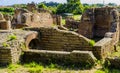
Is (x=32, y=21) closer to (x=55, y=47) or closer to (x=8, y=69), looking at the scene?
(x=55, y=47)

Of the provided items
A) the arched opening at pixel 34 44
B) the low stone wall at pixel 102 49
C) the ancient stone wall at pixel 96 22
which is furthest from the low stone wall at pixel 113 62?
the ancient stone wall at pixel 96 22

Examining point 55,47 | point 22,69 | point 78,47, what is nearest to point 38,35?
point 55,47

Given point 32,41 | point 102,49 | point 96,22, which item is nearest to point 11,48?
point 32,41

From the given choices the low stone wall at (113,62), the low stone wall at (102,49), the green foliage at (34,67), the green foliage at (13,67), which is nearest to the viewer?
the green foliage at (34,67)

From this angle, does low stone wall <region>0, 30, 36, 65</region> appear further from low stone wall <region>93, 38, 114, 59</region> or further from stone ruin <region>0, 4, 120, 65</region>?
low stone wall <region>93, 38, 114, 59</region>

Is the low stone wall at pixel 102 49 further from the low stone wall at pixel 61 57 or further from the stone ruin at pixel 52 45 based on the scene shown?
the low stone wall at pixel 61 57

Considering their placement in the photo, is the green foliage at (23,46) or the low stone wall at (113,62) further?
the green foliage at (23,46)

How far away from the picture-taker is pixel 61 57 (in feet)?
37.1

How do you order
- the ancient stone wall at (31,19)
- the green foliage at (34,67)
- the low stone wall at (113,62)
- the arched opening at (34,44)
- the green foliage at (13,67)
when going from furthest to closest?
the ancient stone wall at (31,19)
the arched opening at (34,44)
the green foliage at (13,67)
the low stone wall at (113,62)
the green foliage at (34,67)

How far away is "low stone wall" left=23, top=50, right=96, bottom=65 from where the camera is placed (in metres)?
10.9

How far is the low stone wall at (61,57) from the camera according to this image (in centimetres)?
1086

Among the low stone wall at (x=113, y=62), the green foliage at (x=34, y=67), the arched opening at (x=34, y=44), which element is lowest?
the green foliage at (x=34, y=67)

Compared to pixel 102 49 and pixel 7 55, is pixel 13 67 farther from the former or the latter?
pixel 102 49

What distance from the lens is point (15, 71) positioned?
1048cm
